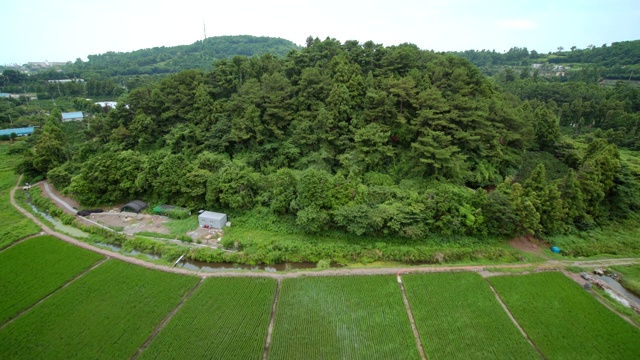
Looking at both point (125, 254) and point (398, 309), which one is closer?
point (398, 309)

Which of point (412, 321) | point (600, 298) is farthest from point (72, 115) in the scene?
point (600, 298)

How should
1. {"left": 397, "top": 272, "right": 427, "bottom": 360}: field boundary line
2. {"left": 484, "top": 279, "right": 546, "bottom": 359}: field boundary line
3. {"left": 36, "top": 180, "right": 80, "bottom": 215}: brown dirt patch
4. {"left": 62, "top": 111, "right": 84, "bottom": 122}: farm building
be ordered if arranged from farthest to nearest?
1. {"left": 62, "top": 111, "right": 84, "bottom": 122}: farm building
2. {"left": 36, "top": 180, "right": 80, "bottom": 215}: brown dirt patch
3. {"left": 484, "top": 279, "right": 546, "bottom": 359}: field boundary line
4. {"left": 397, "top": 272, "right": 427, "bottom": 360}: field boundary line

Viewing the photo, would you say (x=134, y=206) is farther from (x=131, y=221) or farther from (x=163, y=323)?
(x=163, y=323)

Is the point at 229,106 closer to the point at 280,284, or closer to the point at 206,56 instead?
the point at 280,284

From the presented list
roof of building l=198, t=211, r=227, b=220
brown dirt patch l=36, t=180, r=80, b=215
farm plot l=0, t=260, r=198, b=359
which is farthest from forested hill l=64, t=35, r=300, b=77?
farm plot l=0, t=260, r=198, b=359

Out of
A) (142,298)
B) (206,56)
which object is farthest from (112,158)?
(206,56)

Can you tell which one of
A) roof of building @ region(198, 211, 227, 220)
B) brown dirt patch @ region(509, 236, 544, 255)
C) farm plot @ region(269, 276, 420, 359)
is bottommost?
farm plot @ region(269, 276, 420, 359)

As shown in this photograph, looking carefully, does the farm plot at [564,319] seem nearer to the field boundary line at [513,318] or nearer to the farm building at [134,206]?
the field boundary line at [513,318]

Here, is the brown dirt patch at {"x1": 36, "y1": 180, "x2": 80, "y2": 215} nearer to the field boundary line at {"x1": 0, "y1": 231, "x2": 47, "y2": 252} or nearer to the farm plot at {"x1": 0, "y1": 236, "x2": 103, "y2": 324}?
the field boundary line at {"x1": 0, "y1": 231, "x2": 47, "y2": 252}
